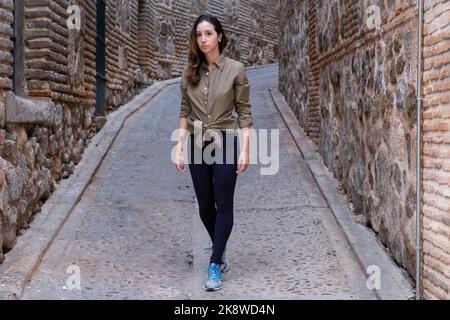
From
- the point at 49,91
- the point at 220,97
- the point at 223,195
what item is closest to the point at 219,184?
the point at 223,195

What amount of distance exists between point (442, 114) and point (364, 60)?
197 centimetres

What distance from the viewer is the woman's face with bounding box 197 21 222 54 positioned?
3.73 metres

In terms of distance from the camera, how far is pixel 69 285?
12.3 ft

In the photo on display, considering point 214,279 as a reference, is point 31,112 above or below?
above

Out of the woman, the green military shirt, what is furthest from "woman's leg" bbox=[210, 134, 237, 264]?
the green military shirt

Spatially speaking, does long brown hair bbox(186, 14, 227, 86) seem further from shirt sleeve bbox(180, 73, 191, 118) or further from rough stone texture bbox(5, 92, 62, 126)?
rough stone texture bbox(5, 92, 62, 126)

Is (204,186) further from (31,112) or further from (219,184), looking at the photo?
(31,112)

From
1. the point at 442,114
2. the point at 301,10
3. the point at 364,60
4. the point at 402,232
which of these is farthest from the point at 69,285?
the point at 301,10

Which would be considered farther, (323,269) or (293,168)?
(293,168)

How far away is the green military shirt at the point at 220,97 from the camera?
3707mm

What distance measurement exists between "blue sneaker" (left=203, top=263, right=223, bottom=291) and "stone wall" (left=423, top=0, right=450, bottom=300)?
3.89 feet

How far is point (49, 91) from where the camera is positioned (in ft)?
18.1

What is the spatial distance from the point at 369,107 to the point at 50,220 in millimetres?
2712

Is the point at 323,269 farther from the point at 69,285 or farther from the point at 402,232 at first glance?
Result: the point at 69,285
